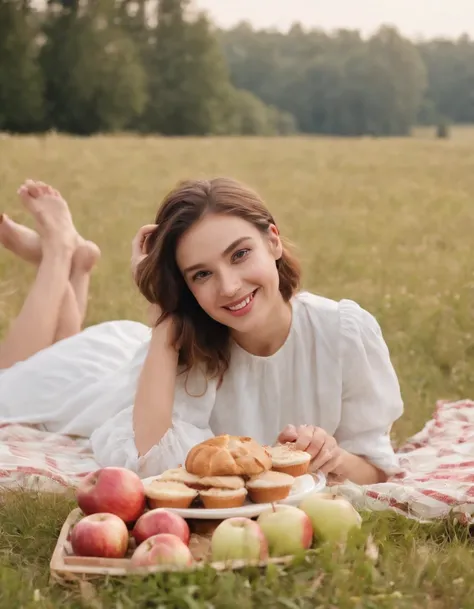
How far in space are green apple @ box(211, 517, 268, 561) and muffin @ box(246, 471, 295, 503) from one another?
30cm

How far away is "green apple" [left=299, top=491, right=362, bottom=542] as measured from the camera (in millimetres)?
2994

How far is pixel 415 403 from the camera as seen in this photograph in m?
5.79

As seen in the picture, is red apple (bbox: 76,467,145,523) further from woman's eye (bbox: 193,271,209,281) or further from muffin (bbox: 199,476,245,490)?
woman's eye (bbox: 193,271,209,281)

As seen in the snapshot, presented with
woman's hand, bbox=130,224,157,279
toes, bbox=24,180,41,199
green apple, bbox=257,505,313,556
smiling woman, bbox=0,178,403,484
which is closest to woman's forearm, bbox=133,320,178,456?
smiling woman, bbox=0,178,403,484

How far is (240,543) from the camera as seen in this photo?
278cm

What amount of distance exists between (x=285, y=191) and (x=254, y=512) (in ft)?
37.1

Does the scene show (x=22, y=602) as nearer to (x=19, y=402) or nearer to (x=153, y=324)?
(x=153, y=324)

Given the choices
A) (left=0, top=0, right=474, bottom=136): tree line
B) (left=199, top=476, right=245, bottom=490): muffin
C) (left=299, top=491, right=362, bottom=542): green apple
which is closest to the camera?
(left=299, top=491, right=362, bottom=542): green apple

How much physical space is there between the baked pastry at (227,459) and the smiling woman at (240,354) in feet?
1.23

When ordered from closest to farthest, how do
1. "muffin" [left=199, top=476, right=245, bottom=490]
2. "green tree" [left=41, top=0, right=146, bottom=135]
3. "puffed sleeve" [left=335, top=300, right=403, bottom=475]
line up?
1. "muffin" [left=199, top=476, right=245, bottom=490]
2. "puffed sleeve" [left=335, top=300, right=403, bottom=475]
3. "green tree" [left=41, top=0, right=146, bottom=135]

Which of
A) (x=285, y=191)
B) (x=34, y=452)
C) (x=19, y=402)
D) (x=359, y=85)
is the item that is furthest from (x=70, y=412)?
(x=359, y=85)

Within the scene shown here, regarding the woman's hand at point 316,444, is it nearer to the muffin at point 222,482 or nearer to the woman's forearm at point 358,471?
the woman's forearm at point 358,471

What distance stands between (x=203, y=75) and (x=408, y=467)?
48540 millimetres

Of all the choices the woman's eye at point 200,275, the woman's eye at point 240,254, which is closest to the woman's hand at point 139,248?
the woman's eye at point 200,275
